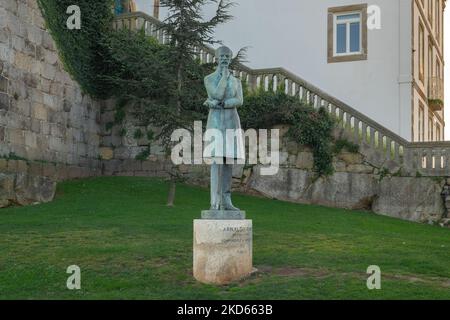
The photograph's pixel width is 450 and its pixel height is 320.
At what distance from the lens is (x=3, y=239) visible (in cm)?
997

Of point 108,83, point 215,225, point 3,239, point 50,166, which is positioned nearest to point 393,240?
point 215,225

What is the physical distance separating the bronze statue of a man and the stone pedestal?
41 centimetres

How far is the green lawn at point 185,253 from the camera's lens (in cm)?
748

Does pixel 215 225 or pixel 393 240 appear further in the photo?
pixel 393 240

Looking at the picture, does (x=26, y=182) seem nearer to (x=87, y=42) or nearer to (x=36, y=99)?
(x=36, y=99)

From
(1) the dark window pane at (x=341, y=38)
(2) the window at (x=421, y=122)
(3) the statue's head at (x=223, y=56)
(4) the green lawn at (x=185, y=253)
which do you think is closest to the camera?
(4) the green lawn at (x=185, y=253)

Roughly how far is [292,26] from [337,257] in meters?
13.5

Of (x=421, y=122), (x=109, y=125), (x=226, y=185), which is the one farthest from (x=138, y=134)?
(x=226, y=185)

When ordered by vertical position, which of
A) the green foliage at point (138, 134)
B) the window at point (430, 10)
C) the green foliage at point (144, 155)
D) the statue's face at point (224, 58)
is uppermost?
the window at point (430, 10)

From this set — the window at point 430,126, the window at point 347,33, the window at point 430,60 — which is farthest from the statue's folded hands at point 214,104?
the window at point 430,60

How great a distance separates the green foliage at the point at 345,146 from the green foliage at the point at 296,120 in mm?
158

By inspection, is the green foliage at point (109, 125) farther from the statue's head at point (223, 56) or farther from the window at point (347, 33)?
the statue's head at point (223, 56)

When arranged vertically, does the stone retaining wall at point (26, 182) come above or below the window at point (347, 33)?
below
